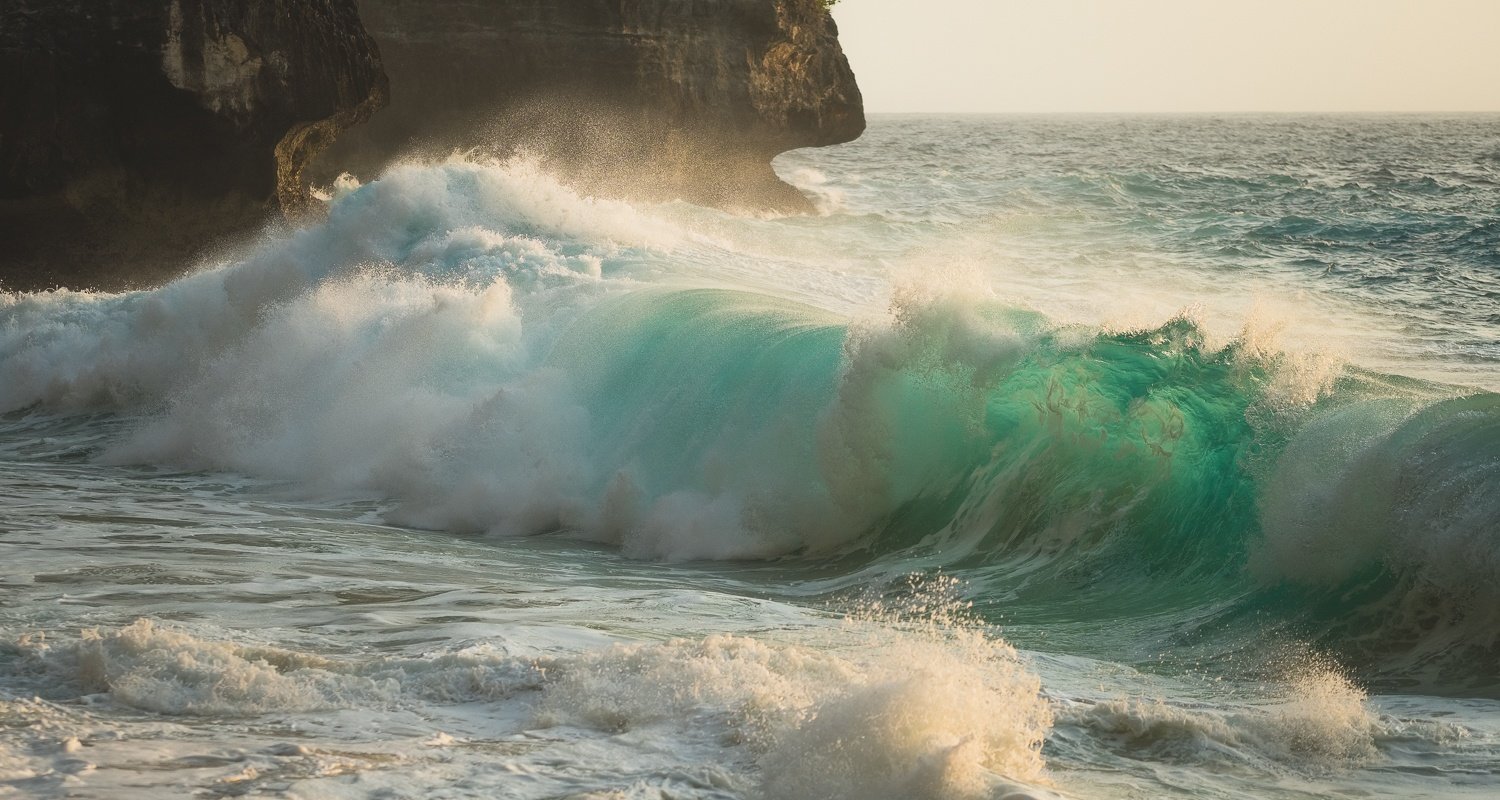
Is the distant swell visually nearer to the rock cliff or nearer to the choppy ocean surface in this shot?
the choppy ocean surface

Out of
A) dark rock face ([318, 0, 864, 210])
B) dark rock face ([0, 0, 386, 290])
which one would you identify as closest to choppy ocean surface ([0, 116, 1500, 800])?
dark rock face ([0, 0, 386, 290])

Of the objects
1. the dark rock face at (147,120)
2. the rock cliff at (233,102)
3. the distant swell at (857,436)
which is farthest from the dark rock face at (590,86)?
the distant swell at (857,436)

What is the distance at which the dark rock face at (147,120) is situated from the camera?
64.5ft

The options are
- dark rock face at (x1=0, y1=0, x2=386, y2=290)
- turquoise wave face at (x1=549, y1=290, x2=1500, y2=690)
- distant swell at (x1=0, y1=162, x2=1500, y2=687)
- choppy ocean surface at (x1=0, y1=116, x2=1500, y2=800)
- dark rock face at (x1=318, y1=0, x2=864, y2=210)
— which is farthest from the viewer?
dark rock face at (x1=318, y1=0, x2=864, y2=210)

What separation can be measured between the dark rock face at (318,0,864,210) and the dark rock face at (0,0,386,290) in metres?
7.18

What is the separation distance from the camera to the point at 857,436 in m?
9.48

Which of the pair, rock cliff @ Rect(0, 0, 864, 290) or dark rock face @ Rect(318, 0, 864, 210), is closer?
rock cliff @ Rect(0, 0, 864, 290)

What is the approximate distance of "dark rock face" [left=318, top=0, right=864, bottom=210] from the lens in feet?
94.7

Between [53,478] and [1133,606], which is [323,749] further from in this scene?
[53,478]

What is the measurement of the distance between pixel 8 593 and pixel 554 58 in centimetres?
2391

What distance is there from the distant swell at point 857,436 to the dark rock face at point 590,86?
15.0m

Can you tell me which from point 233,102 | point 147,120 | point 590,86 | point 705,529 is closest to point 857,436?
point 705,529

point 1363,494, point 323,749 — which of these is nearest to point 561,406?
point 1363,494

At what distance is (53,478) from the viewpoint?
1062cm
